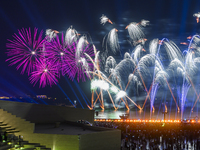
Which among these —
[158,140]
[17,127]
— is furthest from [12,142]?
[158,140]

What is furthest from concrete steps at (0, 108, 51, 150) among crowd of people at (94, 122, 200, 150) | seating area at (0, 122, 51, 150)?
crowd of people at (94, 122, 200, 150)

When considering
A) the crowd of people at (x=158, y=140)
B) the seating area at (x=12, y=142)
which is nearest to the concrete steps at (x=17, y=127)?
the seating area at (x=12, y=142)

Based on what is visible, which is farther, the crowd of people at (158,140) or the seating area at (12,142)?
the crowd of people at (158,140)

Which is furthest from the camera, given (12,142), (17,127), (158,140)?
(158,140)

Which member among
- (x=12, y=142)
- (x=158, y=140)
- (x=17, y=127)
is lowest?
(x=158, y=140)

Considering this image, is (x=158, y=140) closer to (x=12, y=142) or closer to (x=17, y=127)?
(x=17, y=127)

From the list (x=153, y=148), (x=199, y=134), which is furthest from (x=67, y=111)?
(x=199, y=134)

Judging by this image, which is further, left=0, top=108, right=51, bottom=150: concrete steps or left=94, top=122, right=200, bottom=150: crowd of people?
left=94, top=122, right=200, bottom=150: crowd of people

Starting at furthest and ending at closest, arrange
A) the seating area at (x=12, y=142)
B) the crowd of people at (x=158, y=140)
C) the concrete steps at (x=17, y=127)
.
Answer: the crowd of people at (x=158, y=140) < the concrete steps at (x=17, y=127) < the seating area at (x=12, y=142)

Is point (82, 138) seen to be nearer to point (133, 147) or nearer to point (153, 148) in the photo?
point (133, 147)

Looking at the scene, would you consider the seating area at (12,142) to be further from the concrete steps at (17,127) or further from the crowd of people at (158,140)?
the crowd of people at (158,140)

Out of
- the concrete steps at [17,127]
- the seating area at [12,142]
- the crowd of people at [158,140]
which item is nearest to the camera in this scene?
the seating area at [12,142]

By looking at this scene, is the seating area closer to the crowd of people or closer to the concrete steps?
the concrete steps
